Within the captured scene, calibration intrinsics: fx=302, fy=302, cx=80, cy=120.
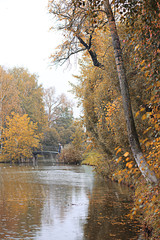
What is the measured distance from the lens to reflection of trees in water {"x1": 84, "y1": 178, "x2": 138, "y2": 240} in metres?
6.89

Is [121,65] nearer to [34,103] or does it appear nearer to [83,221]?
[83,221]

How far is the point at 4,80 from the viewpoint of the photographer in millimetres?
40125

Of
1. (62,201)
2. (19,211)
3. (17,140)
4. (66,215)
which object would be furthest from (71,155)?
→ (66,215)

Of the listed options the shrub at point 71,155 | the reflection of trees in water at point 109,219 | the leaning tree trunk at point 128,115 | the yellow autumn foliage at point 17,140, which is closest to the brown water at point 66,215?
the reflection of trees in water at point 109,219

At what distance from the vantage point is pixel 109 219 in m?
8.37

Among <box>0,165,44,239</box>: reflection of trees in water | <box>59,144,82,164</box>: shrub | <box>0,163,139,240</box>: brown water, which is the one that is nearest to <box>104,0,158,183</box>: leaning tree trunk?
<box>0,163,139,240</box>: brown water

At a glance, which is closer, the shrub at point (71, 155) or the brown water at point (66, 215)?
the brown water at point (66, 215)

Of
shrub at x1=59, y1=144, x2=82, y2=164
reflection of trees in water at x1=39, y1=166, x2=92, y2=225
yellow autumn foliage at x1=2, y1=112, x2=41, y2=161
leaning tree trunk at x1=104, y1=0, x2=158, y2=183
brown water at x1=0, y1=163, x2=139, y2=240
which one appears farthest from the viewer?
yellow autumn foliage at x1=2, y1=112, x2=41, y2=161

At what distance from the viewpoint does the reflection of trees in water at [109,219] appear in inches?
271

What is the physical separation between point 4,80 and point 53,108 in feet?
43.4

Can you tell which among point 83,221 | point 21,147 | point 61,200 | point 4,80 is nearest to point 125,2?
point 83,221

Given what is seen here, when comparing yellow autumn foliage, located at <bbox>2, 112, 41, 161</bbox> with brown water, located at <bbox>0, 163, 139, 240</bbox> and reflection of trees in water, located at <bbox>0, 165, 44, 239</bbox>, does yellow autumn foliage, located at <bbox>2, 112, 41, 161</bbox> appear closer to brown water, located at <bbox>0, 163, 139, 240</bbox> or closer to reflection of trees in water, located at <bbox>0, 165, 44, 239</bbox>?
reflection of trees in water, located at <bbox>0, 165, 44, 239</bbox>

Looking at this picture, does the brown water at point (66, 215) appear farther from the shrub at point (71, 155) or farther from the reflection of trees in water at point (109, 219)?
the shrub at point (71, 155)

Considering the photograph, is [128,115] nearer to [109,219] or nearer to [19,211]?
[109,219]
